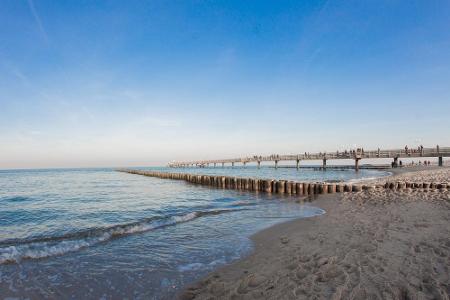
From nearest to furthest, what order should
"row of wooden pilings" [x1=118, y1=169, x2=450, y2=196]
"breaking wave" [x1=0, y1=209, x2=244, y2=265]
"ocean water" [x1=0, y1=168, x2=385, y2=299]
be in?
1. "ocean water" [x1=0, y1=168, x2=385, y2=299]
2. "breaking wave" [x1=0, y1=209, x2=244, y2=265]
3. "row of wooden pilings" [x1=118, y1=169, x2=450, y2=196]

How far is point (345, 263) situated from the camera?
19.4 ft

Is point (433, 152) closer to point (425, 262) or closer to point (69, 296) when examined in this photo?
point (425, 262)

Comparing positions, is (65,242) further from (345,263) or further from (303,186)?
(303,186)

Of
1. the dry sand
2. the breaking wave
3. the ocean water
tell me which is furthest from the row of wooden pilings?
the breaking wave

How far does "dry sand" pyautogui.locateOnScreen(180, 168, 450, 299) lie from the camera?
468cm

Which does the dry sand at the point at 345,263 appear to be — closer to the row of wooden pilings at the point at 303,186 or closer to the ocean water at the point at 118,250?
the ocean water at the point at 118,250

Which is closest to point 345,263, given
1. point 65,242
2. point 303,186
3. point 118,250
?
point 118,250

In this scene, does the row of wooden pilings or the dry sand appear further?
the row of wooden pilings

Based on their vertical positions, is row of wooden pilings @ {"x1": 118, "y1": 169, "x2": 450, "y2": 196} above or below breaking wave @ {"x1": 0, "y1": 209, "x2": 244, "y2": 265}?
above

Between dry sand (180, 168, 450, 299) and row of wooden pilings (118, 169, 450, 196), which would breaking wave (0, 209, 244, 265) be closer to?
dry sand (180, 168, 450, 299)

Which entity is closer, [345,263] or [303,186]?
[345,263]

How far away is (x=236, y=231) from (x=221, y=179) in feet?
69.2

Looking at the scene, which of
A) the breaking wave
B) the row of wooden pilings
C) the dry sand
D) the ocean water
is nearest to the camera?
the dry sand

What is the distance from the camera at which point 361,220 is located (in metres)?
10.4
